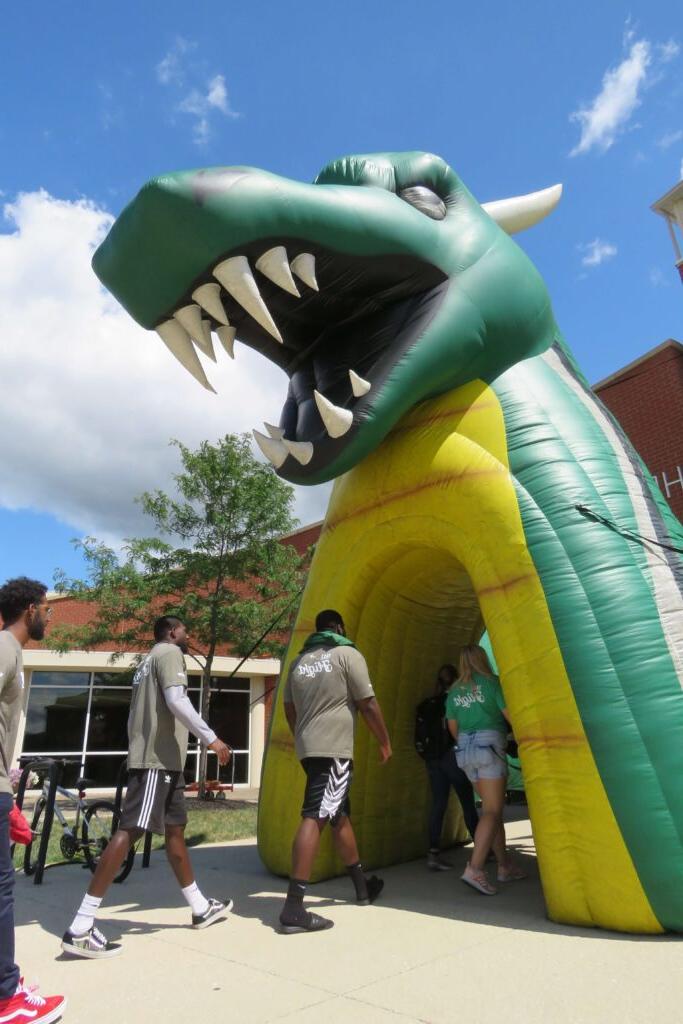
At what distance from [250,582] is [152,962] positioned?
11139 mm

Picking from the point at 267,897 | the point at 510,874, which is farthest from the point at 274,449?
the point at 510,874

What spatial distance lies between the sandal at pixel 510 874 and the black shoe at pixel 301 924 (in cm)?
145

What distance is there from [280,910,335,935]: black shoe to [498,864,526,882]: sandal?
145 cm

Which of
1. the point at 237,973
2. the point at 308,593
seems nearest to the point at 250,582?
the point at 308,593

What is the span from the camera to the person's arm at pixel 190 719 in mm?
3584

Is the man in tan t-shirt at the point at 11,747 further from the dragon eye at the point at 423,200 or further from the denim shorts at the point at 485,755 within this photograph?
the dragon eye at the point at 423,200

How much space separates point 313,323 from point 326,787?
9.19 feet

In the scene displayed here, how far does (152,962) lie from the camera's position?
9.91ft

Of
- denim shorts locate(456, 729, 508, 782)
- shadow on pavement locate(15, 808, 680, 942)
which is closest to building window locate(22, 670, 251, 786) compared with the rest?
shadow on pavement locate(15, 808, 680, 942)

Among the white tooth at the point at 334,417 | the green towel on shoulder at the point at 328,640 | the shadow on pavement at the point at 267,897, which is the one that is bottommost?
the shadow on pavement at the point at 267,897

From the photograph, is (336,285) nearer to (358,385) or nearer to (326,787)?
(358,385)

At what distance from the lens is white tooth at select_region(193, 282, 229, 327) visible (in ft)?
12.2

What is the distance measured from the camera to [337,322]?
14.9ft

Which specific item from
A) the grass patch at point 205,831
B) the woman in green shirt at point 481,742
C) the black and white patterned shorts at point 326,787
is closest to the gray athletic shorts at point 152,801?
the black and white patterned shorts at point 326,787
